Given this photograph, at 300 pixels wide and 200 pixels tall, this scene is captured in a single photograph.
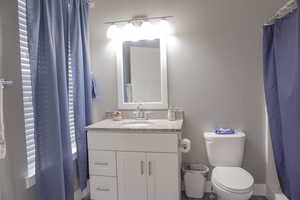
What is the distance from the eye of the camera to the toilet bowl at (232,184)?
186cm

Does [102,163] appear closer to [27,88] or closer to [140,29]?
[27,88]

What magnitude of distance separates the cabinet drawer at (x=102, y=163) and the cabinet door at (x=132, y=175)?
0.06m

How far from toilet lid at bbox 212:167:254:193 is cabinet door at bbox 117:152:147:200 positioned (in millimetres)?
671

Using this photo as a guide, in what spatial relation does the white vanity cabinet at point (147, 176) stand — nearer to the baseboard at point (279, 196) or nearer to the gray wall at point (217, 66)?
the gray wall at point (217, 66)

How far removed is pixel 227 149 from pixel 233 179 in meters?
0.40

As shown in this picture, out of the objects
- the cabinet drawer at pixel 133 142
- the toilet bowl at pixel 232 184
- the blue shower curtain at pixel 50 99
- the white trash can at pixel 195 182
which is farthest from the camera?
the white trash can at pixel 195 182

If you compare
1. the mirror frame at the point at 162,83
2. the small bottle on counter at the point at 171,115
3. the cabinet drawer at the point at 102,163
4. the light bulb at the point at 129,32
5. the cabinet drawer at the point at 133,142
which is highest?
the light bulb at the point at 129,32

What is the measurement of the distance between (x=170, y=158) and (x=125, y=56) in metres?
1.34

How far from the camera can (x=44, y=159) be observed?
5.62ft

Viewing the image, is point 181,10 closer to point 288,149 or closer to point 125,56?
point 125,56

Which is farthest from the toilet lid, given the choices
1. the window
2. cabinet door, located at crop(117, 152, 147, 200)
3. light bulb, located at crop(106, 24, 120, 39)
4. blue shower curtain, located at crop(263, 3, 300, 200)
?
light bulb, located at crop(106, 24, 120, 39)

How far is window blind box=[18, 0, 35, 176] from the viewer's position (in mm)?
1701

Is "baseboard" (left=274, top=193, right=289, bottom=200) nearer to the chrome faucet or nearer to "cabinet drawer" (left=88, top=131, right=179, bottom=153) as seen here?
"cabinet drawer" (left=88, top=131, right=179, bottom=153)

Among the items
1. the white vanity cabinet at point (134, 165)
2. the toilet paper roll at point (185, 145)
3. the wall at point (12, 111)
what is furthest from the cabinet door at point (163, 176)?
the wall at point (12, 111)
